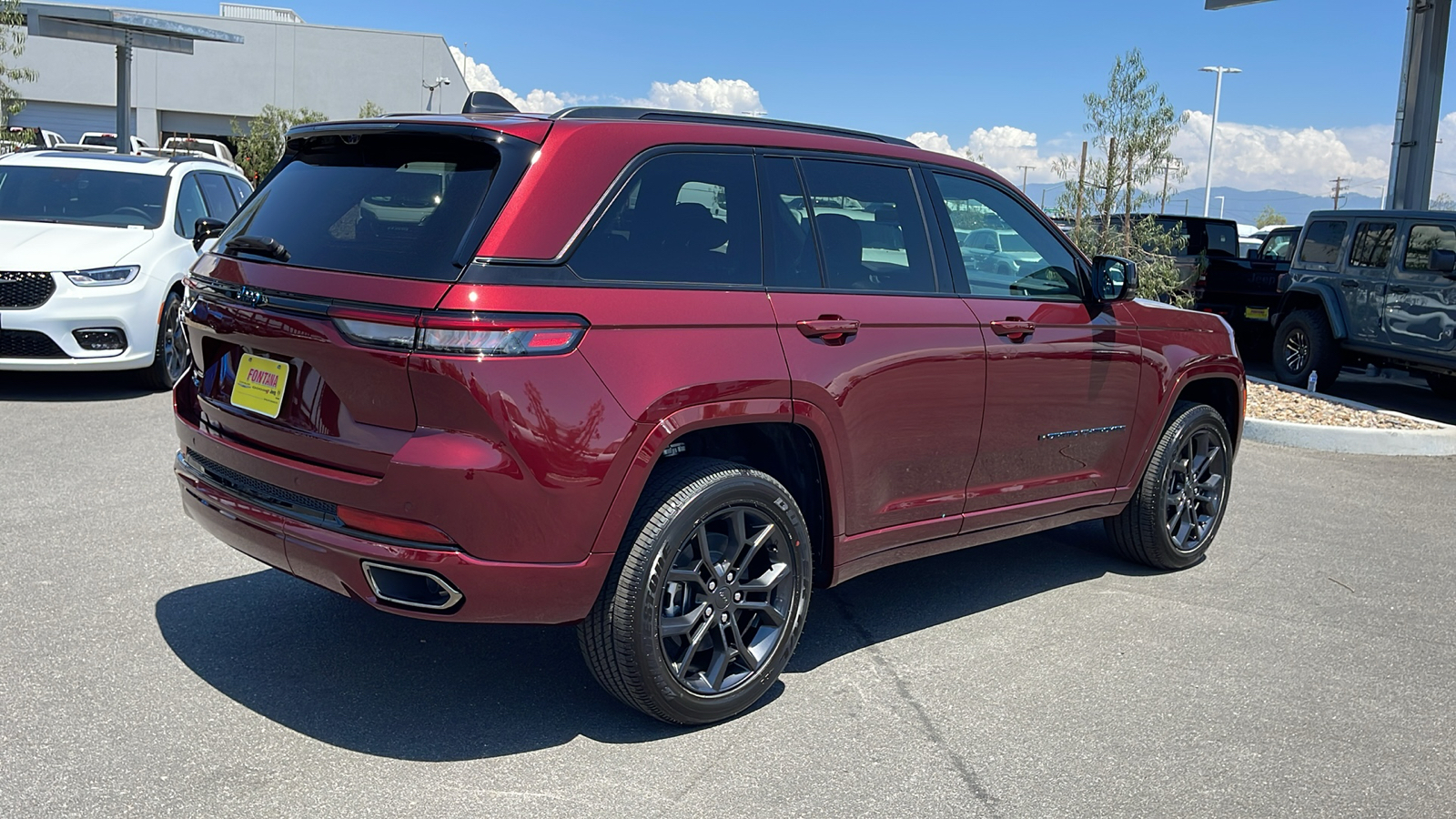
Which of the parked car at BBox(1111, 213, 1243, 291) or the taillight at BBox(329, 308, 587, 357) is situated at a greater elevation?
the parked car at BBox(1111, 213, 1243, 291)

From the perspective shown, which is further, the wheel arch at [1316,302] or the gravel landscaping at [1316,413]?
the wheel arch at [1316,302]

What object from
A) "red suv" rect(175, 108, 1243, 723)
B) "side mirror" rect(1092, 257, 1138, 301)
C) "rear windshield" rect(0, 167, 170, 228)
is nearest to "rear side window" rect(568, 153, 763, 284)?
"red suv" rect(175, 108, 1243, 723)

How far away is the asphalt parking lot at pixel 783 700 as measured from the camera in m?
3.25

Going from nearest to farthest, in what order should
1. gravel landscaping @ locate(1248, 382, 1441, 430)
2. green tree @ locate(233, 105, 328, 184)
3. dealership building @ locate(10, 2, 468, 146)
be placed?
1. gravel landscaping @ locate(1248, 382, 1441, 430)
2. green tree @ locate(233, 105, 328, 184)
3. dealership building @ locate(10, 2, 468, 146)

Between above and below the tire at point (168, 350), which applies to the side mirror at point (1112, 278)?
above

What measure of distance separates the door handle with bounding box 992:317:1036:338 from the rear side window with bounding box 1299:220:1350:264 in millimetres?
9058

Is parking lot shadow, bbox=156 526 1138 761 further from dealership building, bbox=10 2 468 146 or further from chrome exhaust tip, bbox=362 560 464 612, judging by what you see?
dealership building, bbox=10 2 468 146

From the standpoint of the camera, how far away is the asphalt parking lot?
10.7ft

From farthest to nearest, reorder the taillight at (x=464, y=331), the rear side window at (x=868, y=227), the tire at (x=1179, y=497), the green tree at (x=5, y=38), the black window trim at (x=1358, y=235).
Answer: the green tree at (x=5, y=38)
the black window trim at (x=1358, y=235)
the tire at (x=1179, y=497)
the rear side window at (x=868, y=227)
the taillight at (x=464, y=331)

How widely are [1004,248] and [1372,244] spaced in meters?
8.84

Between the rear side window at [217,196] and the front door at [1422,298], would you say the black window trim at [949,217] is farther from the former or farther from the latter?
the front door at [1422,298]

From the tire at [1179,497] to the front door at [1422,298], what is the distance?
20.9 ft

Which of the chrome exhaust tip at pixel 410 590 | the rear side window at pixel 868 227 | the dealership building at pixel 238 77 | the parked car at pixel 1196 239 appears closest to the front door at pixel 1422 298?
the parked car at pixel 1196 239

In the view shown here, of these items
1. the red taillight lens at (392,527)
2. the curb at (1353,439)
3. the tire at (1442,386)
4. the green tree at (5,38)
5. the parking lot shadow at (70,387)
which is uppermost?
the green tree at (5,38)
